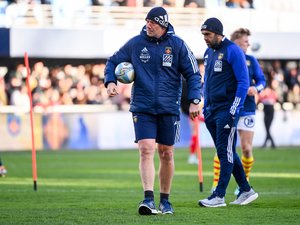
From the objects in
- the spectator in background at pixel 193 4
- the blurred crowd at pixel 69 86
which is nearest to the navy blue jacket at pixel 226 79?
the blurred crowd at pixel 69 86

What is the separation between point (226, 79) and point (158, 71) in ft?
4.82

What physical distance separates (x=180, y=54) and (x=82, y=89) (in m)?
26.0

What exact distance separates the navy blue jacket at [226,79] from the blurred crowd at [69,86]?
21.4 metres

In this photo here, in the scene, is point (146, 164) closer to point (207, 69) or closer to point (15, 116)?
point (207, 69)

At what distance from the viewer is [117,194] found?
14.9 m

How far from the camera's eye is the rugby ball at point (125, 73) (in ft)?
36.8

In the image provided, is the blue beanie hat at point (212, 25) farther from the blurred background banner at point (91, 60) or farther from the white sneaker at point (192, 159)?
the blurred background banner at point (91, 60)

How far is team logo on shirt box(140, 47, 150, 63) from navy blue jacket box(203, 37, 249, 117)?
1.47 meters

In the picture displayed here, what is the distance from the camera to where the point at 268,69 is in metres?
42.4

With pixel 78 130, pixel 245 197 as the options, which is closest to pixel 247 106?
pixel 245 197

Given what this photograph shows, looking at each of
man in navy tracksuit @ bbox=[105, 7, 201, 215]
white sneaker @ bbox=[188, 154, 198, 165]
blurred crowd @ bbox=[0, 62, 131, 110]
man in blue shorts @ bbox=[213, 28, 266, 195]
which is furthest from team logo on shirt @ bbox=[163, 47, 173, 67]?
blurred crowd @ bbox=[0, 62, 131, 110]

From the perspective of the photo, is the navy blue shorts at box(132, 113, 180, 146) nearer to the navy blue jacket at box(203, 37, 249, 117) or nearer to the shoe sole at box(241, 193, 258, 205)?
the navy blue jacket at box(203, 37, 249, 117)

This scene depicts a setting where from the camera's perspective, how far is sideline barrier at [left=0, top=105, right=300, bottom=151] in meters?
32.1

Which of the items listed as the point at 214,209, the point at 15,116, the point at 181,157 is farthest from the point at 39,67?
the point at 214,209
